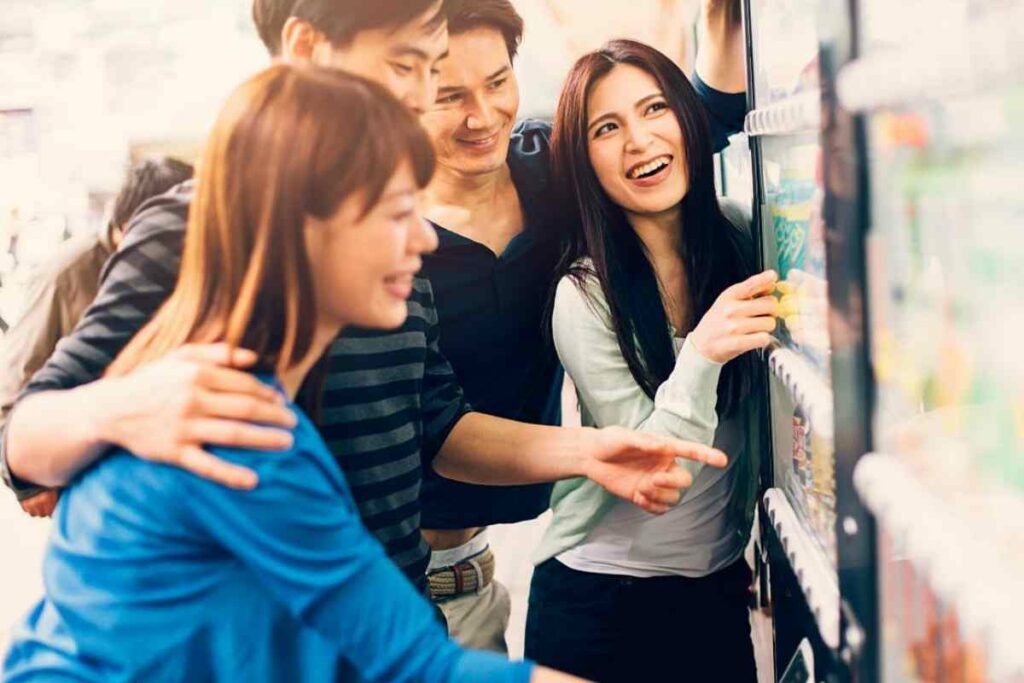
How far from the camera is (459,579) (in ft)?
5.51

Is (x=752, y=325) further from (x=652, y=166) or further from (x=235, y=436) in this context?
(x=235, y=436)

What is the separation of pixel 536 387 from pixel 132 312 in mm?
675

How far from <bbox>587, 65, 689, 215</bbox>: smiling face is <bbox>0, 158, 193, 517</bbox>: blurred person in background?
1.97 ft

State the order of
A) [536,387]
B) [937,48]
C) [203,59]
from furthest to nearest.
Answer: [536,387] → [203,59] → [937,48]

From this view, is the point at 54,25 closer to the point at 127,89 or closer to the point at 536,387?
the point at 127,89

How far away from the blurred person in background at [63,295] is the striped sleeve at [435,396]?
383mm

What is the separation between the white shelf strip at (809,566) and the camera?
1276 millimetres

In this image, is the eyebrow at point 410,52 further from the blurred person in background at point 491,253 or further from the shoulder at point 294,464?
the shoulder at point 294,464

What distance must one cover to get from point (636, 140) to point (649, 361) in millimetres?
329

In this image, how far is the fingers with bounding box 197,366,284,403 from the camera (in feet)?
3.53

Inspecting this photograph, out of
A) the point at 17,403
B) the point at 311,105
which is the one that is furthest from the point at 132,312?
the point at 311,105

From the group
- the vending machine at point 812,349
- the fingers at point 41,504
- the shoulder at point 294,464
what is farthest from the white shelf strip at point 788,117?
the fingers at point 41,504

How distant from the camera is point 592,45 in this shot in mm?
1675

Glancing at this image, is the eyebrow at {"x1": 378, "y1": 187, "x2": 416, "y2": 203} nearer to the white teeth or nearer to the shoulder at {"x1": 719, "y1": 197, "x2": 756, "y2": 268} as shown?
the white teeth
